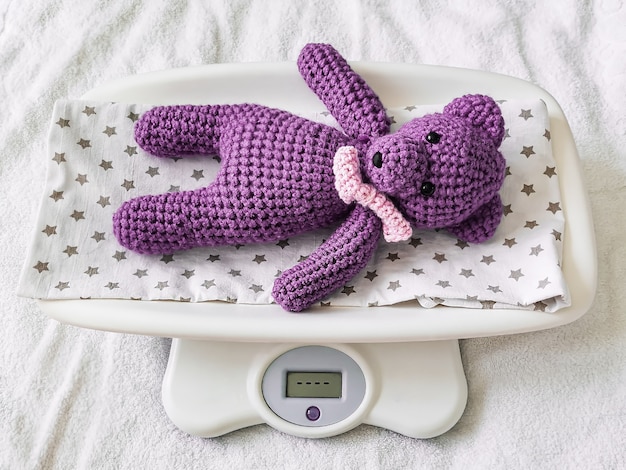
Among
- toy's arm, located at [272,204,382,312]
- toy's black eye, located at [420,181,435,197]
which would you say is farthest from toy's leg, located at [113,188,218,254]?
toy's black eye, located at [420,181,435,197]

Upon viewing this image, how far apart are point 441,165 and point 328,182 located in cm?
12

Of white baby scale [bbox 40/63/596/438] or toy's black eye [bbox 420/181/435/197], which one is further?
white baby scale [bbox 40/63/596/438]

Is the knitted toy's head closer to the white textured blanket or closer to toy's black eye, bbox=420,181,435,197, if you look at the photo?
toy's black eye, bbox=420,181,435,197

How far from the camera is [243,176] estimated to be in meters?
0.67

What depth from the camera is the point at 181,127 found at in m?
0.71

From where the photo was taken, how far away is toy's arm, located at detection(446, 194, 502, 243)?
0.68 m

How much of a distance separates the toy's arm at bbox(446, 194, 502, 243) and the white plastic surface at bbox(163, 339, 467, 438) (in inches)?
5.7

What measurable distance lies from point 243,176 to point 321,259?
0.40 feet

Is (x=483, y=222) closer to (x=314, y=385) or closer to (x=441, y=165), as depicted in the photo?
(x=441, y=165)

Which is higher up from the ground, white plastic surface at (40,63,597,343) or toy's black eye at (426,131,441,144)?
toy's black eye at (426,131,441,144)

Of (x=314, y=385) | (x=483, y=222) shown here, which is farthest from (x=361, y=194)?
(x=314, y=385)

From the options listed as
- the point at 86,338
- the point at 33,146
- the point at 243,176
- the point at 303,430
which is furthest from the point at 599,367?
the point at 33,146

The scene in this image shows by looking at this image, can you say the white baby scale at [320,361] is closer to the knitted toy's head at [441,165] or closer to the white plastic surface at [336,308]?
the white plastic surface at [336,308]

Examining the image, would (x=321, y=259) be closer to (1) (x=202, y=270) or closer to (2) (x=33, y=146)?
(1) (x=202, y=270)
